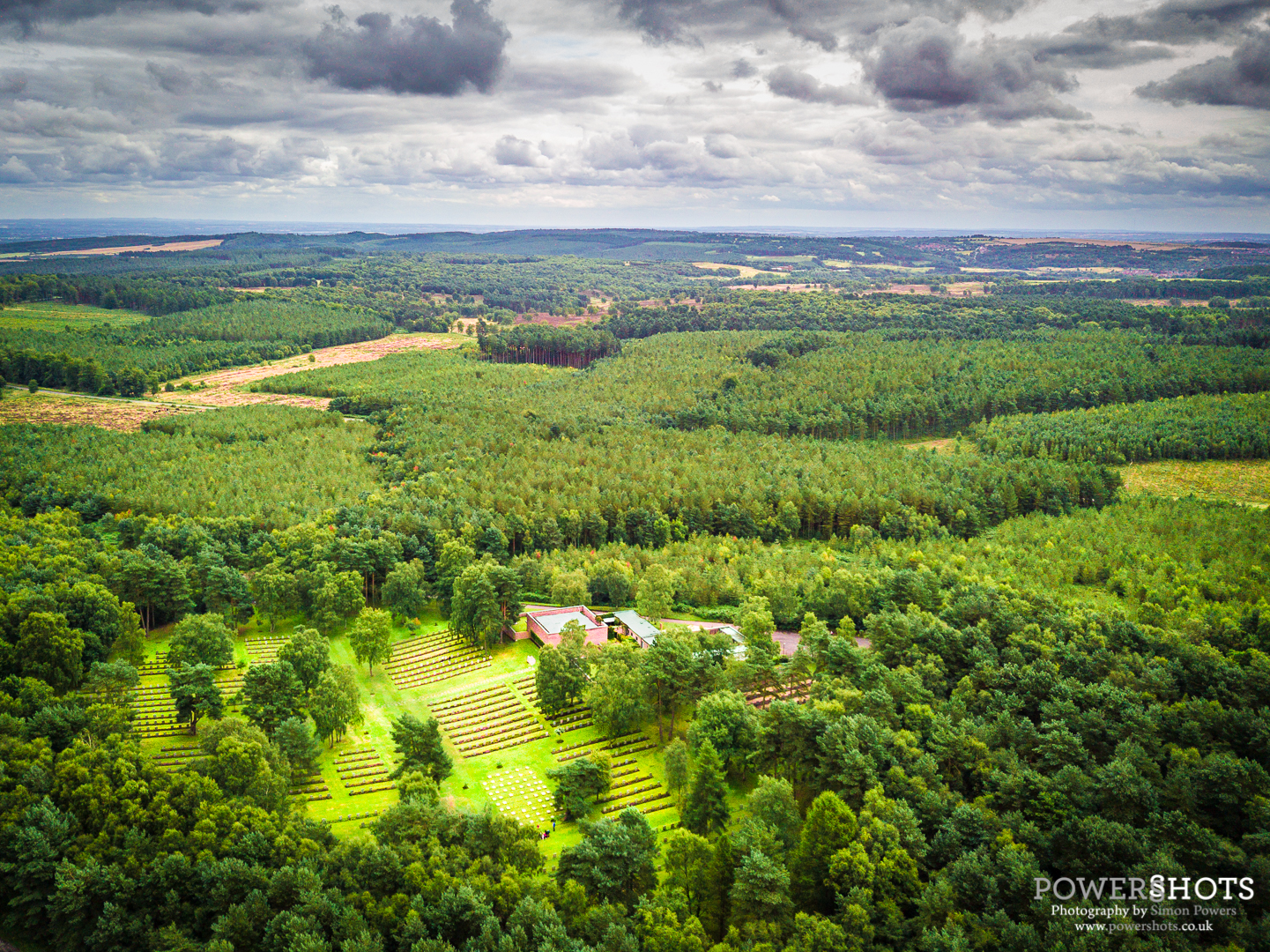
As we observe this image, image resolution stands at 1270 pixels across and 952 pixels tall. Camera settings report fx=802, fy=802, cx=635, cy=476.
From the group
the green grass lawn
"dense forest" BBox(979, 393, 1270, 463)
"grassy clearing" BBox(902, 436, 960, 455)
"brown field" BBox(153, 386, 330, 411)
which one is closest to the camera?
the green grass lawn

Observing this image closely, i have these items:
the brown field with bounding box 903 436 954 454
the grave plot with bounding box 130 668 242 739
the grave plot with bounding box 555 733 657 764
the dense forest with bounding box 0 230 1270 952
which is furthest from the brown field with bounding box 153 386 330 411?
the grave plot with bounding box 555 733 657 764

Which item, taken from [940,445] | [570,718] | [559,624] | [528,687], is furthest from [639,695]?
[940,445]

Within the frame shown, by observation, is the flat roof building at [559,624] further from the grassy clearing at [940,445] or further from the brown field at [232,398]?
the brown field at [232,398]

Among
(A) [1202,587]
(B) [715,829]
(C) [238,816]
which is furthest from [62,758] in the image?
(A) [1202,587]

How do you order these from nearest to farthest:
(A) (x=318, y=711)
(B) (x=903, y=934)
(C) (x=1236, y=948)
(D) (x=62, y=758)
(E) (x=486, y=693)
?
(C) (x=1236, y=948) < (B) (x=903, y=934) < (D) (x=62, y=758) < (A) (x=318, y=711) < (E) (x=486, y=693)

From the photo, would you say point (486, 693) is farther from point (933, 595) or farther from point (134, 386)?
point (134, 386)

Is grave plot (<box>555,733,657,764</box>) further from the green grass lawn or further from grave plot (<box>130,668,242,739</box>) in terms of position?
grave plot (<box>130,668,242,739</box>)
